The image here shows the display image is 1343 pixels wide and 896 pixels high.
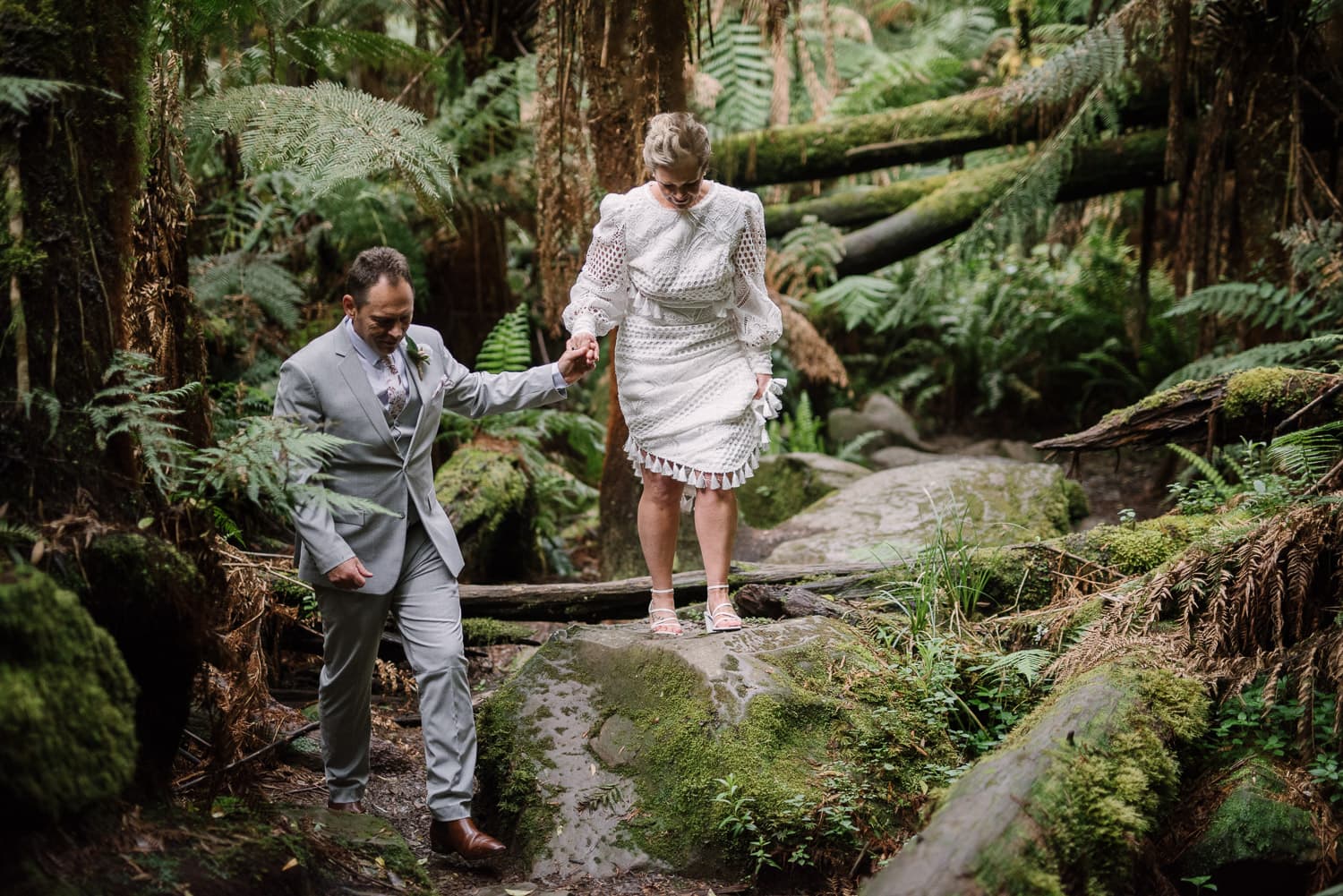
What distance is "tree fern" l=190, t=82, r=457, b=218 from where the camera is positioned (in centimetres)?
461

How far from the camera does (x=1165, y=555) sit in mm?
4812

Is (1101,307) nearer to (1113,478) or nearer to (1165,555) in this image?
(1113,478)

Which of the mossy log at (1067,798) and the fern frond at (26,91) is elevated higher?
the fern frond at (26,91)

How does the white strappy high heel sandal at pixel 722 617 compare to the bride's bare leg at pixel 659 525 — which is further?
the bride's bare leg at pixel 659 525

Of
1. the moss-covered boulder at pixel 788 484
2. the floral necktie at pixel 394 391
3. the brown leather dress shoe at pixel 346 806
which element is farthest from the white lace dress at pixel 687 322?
the moss-covered boulder at pixel 788 484

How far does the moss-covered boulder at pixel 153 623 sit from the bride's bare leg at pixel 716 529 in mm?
1969

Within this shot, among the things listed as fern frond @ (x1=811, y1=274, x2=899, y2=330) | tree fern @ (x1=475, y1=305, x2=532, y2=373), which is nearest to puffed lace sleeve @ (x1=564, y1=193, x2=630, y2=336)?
tree fern @ (x1=475, y1=305, x2=532, y2=373)

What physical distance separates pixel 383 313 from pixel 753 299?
156 cm

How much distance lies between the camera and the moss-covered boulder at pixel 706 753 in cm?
351

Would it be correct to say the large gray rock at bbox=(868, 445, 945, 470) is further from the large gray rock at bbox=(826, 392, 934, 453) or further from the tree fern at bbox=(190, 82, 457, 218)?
the tree fern at bbox=(190, 82, 457, 218)

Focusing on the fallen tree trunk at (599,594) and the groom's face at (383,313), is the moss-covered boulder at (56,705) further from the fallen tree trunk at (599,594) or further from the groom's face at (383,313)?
the fallen tree trunk at (599,594)

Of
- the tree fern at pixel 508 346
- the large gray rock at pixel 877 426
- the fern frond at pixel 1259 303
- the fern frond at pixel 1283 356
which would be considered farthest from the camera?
the large gray rock at pixel 877 426

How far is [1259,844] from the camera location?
10.8ft

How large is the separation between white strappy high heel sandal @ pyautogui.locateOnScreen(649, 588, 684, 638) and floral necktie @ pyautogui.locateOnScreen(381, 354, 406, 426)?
53.7 inches
